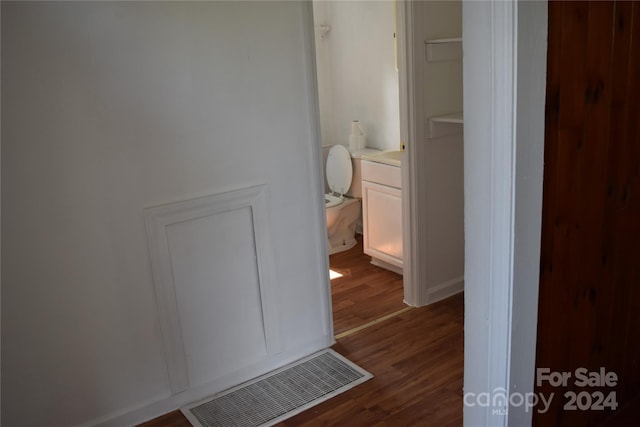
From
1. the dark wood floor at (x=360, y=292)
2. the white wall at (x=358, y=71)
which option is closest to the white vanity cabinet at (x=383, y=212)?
the dark wood floor at (x=360, y=292)

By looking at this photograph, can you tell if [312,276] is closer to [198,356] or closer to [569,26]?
[198,356]

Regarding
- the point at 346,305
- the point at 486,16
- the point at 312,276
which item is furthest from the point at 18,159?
the point at 346,305

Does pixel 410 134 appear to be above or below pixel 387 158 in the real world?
above

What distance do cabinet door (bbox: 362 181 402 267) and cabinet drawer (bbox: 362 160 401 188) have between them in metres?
0.03

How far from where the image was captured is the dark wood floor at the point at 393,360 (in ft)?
7.68

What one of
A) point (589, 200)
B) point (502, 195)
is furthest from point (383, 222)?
point (502, 195)

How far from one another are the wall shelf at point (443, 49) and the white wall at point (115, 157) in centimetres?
76

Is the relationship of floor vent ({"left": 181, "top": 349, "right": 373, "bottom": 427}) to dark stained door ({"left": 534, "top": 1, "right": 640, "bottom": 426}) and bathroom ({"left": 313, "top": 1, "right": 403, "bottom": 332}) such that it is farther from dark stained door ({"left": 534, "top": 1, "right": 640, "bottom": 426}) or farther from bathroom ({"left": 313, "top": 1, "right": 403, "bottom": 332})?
bathroom ({"left": 313, "top": 1, "right": 403, "bottom": 332})

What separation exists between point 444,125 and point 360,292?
46.1 inches

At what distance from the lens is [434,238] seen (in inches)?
129

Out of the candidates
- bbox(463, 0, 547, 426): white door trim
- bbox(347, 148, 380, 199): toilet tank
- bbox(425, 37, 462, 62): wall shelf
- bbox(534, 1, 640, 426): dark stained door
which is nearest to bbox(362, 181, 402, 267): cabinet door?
bbox(347, 148, 380, 199): toilet tank

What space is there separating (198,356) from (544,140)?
1738 mm

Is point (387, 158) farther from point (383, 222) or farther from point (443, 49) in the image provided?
point (443, 49)

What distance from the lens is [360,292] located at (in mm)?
3562
